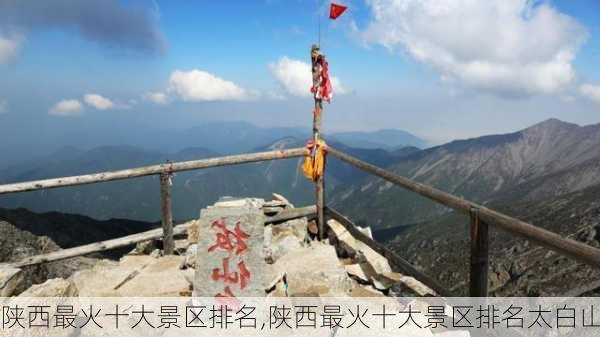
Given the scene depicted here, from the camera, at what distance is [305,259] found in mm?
7113

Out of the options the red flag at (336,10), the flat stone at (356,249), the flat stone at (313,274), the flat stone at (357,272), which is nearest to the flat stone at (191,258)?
the flat stone at (313,274)

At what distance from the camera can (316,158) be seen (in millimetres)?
8969

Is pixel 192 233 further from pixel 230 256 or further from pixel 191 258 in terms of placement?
pixel 230 256

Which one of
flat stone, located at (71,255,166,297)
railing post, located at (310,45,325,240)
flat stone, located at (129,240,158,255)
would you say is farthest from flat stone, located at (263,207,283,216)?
flat stone, located at (71,255,166,297)

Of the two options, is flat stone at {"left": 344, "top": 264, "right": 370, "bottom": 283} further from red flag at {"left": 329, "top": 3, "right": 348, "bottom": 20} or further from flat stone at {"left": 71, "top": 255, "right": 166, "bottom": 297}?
red flag at {"left": 329, "top": 3, "right": 348, "bottom": 20}

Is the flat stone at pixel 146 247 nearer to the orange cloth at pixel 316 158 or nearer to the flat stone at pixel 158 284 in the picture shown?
the flat stone at pixel 158 284

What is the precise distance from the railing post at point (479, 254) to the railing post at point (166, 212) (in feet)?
16.6

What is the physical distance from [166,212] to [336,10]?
489 cm

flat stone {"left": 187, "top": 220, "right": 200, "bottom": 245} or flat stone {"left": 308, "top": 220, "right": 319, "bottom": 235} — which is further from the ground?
flat stone {"left": 187, "top": 220, "right": 200, "bottom": 245}

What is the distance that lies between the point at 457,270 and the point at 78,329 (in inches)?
4015

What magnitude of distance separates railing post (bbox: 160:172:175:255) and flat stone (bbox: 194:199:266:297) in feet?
8.77

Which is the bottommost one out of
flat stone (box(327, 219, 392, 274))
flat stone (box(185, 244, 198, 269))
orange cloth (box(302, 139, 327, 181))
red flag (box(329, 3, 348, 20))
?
flat stone (box(327, 219, 392, 274))

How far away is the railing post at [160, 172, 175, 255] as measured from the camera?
7.86 meters

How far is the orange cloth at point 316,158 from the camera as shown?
8.92 m
